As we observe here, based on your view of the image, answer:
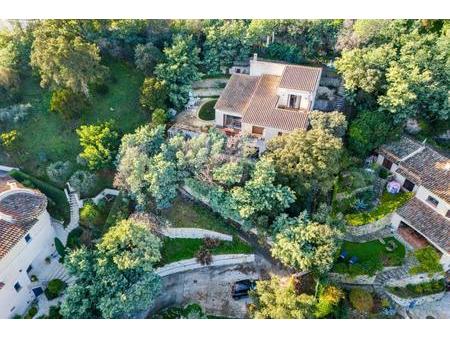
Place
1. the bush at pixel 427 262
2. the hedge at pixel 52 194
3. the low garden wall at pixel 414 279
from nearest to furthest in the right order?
the bush at pixel 427 262 → the low garden wall at pixel 414 279 → the hedge at pixel 52 194

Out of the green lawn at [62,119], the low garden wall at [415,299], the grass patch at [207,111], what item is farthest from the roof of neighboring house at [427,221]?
the green lawn at [62,119]

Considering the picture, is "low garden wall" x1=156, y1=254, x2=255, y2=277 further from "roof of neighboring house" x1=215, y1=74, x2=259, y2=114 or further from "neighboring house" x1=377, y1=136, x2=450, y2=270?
"roof of neighboring house" x1=215, y1=74, x2=259, y2=114

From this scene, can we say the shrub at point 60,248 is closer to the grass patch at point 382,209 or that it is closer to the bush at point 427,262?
the grass patch at point 382,209

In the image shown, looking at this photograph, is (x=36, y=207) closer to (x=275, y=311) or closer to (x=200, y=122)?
(x=200, y=122)

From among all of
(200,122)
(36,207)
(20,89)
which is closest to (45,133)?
(20,89)

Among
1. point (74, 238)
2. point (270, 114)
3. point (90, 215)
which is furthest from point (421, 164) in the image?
point (74, 238)

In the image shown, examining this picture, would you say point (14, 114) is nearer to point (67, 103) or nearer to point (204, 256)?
point (67, 103)

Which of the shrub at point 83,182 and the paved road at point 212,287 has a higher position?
the shrub at point 83,182
